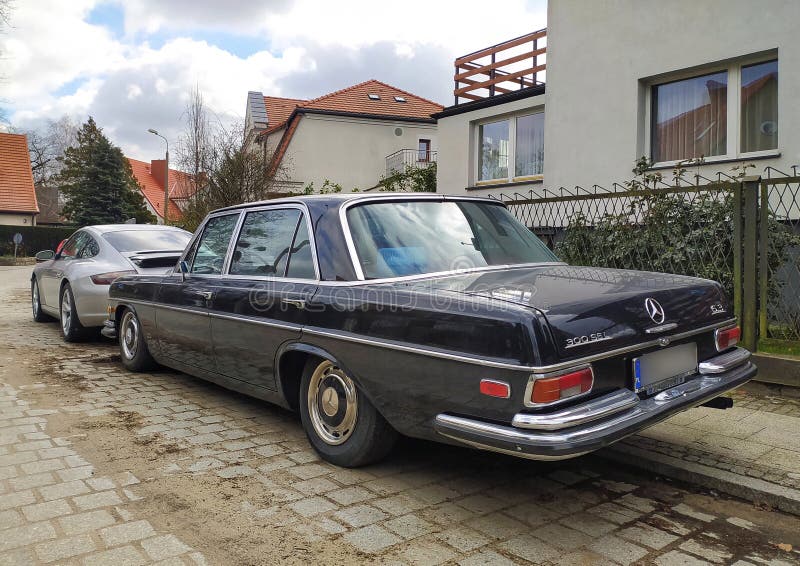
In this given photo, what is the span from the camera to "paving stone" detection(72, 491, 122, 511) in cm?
330

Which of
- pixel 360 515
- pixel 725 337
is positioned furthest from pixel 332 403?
pixel 725 337

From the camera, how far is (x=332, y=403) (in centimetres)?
384

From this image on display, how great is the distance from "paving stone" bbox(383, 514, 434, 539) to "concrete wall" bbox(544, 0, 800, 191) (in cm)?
768

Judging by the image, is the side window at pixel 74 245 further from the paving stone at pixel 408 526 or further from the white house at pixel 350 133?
the white house at pixel 350 133

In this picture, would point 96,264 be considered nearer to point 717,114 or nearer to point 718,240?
point 718,240

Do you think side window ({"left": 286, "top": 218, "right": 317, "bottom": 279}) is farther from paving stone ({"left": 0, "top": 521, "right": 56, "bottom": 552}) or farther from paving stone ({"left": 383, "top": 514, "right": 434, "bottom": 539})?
paving stone ({"left": 0, "top": 521, "right": 56, "bottom": 552})

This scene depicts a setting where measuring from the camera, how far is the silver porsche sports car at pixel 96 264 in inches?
310

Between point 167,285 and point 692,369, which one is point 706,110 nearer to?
point 692,369

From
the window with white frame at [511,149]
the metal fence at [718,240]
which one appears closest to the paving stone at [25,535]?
the metal fence at [718,240]

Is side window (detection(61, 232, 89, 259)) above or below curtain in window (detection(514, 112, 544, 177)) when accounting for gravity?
below

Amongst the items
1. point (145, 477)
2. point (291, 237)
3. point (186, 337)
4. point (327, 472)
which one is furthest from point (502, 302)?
point (186, 337)

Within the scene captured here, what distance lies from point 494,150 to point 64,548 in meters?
12.5

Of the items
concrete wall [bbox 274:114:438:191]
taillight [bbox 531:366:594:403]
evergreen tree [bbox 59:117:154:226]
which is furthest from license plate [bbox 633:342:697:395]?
evergreen tree [bbox 59:117:154:226]

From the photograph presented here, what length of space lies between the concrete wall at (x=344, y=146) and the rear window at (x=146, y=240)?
67.1ft
